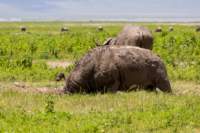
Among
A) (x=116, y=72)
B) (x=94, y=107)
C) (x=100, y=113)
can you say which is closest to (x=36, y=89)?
(x=116, y=72)

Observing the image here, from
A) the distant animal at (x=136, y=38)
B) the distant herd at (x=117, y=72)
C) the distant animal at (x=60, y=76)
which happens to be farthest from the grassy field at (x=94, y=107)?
the distant animal at (x=136, y=38)

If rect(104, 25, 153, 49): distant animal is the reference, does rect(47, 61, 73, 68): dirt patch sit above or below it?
below

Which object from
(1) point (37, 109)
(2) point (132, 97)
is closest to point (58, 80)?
(2) point (132, 97)

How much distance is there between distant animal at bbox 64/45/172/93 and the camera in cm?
1814

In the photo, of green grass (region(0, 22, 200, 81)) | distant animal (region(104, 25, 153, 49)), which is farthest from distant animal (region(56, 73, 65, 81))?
distant animal (region(104, 25, 153, 49))

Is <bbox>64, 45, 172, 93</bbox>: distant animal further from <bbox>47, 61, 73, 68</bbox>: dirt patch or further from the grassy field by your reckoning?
<bbox>47, 61, 73, 68</bbox>: dirt patch

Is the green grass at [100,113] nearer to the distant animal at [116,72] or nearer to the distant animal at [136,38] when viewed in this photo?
the distant animal at [116,72]

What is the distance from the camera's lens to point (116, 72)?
59.8 feet

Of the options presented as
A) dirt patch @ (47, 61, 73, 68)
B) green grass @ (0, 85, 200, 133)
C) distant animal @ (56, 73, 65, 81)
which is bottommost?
dirt patch @ (47, 61, 73, 68)

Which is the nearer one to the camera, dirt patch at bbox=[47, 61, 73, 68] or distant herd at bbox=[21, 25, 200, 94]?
distant herd at bbox=[21, 25, 200, 94]

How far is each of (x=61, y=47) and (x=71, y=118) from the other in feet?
71.2

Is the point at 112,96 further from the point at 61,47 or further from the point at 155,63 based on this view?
the point at 61,47

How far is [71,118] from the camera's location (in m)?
13.2

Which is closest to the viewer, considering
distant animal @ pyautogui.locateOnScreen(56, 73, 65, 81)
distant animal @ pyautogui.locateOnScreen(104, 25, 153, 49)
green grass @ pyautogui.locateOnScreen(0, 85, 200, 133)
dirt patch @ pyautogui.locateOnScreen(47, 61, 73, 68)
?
green grass @ pyautogui.locateOnScreen(0, 85, 200, 133)
